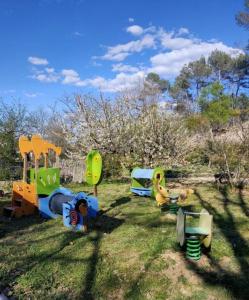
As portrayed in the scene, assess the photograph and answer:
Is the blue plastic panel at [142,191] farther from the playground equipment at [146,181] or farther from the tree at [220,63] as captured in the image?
the tree at [220,63]

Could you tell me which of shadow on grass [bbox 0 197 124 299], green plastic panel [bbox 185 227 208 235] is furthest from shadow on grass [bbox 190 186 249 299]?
shadow on grass [bbox 0 197 124 299]

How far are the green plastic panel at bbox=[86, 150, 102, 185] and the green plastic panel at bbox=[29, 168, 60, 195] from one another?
1397mm

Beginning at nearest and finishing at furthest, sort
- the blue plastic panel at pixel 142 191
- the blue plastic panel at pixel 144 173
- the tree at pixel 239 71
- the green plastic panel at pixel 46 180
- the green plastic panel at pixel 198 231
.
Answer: the green plastic panel at pixel 198 231, the green plastic panel at pixel 46 180, the blue plastic panel at pixel 144 173, the blue plastic panel at pixel 142 191, the tree at pixel 239 71

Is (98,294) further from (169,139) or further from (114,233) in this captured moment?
(169,139)

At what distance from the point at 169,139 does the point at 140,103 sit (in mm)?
2730

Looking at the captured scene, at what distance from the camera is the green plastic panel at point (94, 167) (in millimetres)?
7953

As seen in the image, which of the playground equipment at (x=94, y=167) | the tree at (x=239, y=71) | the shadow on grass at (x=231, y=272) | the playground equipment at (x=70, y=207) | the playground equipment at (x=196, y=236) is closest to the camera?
the shadow on grass at (x=231, y=272)

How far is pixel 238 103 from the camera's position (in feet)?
155

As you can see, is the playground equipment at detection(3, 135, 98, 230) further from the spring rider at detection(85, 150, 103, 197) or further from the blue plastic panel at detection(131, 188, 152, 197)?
the blue plastic panel at detection(131, 188, 152, 197)

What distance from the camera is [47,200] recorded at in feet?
26.5

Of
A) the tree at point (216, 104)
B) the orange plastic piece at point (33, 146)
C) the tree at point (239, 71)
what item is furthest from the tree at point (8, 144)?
the tree at point (239, 71)

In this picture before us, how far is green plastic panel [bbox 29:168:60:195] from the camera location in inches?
343

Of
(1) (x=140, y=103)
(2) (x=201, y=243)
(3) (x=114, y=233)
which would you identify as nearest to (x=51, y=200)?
(3) (x=114, y=233)

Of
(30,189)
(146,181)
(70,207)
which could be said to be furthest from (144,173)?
(70,207)
